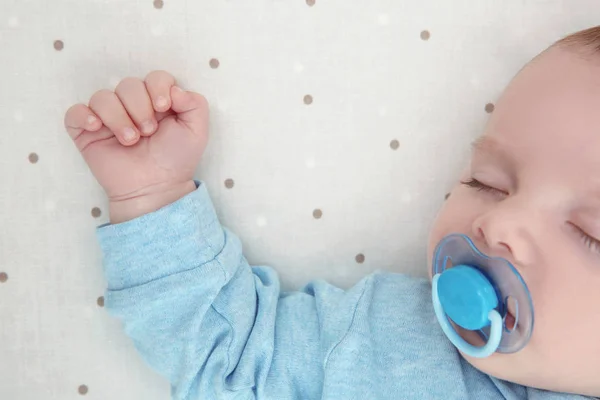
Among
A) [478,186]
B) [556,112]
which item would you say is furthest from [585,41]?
[478,186]

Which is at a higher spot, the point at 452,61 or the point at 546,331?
the point at 452,61

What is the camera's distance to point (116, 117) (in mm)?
847

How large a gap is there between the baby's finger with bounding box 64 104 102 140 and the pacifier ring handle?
483 mm

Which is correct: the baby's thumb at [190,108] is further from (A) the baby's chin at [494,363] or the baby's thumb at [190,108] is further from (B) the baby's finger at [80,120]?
(A) the baby's chin at [494,363]

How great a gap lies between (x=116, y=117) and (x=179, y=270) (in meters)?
0.22

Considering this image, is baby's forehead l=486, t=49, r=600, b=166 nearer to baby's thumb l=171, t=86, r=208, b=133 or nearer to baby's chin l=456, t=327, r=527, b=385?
baby's chin l=456, t=327, r=527, b=385

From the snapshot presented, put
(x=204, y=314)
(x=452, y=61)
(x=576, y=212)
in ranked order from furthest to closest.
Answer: (x=452, y=61) → (x=204, y=314) → (x=576, y=212)

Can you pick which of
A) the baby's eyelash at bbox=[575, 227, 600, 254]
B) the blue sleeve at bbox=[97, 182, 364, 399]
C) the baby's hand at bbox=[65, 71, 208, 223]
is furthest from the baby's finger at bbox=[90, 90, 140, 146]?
the baby's eyelash at bbox=[575, 227, 600, 254]

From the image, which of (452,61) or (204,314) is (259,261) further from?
(452,61)

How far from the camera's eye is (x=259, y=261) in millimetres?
966

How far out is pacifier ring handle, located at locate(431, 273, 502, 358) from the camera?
0.72 metres

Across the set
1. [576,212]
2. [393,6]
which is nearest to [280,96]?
[393,6]

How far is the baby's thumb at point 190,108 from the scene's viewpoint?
87cm

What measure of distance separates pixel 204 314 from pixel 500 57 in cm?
58
